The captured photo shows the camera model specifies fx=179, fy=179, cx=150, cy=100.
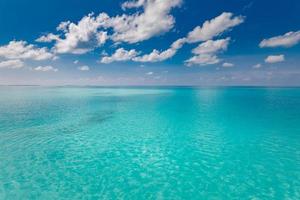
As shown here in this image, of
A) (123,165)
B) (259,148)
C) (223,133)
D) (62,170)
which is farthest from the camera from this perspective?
(223,133)

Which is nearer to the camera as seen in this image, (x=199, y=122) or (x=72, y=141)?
(x=72, y=141)

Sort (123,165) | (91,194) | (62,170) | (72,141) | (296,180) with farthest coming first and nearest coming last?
1. (72,141)
2. (123,165)
3. (62,170)
4. (296,180)
5. (91,194)

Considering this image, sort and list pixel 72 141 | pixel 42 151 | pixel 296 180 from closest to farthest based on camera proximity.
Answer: pixel 296 180 → pixel 42 151 → pixel 72 141

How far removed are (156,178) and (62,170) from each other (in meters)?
7.54

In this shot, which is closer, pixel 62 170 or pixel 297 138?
pixel 62 170

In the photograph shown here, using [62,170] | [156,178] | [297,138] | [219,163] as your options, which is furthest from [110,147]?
[297,138]

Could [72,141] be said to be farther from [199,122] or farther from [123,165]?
[199,122]

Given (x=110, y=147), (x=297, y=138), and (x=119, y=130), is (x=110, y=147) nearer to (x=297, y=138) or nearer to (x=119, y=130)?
(x=119, y=130)

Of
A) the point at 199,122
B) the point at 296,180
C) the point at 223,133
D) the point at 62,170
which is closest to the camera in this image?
the point at 296,180

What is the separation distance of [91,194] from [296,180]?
14.3m

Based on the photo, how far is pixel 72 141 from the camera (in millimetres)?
21188

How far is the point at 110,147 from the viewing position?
767 inches

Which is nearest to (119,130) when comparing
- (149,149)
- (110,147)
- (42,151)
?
(110,147)

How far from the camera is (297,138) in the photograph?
2222 centimetres
